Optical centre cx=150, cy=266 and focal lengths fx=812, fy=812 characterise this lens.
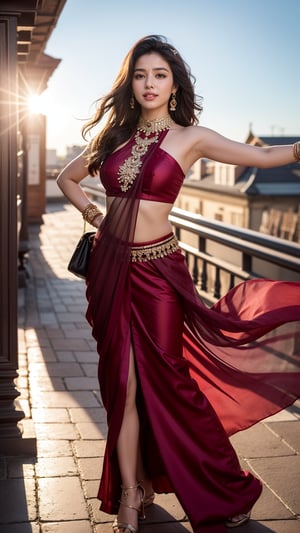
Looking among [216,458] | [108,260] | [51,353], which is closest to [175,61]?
[108,260]

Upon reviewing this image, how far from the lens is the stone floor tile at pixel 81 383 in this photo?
4754mm

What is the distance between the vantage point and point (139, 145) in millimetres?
2912

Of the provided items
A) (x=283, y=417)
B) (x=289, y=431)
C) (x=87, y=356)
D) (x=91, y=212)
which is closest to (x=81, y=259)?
(x=91, y=212)

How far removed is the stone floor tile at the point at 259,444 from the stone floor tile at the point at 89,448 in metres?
0.63

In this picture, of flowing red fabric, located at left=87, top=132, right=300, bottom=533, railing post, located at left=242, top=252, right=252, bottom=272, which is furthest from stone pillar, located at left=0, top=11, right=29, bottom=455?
railing post, located at left=242, top=252, right=252, bottom=272

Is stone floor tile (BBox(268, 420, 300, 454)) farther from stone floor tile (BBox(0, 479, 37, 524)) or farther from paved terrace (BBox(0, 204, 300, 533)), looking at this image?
stone floor tile (BBox(0, 479, 37, 524))

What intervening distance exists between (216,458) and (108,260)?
800mm

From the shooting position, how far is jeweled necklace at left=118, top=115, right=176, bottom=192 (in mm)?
2854

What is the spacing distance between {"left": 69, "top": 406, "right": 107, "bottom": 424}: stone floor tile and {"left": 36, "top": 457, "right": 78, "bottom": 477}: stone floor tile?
57 centimetres

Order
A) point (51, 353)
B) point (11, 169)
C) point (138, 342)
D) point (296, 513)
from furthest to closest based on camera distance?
1. point (51, 353)
2. point (11, 169)
3. point (296, 513)
4. point (138, 342)

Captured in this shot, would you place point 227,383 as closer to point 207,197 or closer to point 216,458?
point 216,458

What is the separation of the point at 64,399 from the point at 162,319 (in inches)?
71.1

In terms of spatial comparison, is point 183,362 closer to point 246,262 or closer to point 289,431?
point 289,431

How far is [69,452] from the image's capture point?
12.0ft
